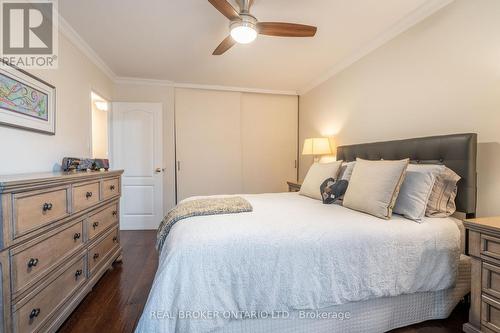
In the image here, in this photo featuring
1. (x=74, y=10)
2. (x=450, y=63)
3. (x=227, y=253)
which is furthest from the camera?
(x=74, y=10)

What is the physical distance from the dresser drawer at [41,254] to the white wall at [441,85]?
2.89 m

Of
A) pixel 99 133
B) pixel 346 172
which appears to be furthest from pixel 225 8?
pixel 99 133

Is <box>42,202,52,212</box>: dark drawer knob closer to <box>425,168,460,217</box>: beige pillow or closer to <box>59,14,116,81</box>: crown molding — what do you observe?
<box>59,14,116,81</box>: crown molding

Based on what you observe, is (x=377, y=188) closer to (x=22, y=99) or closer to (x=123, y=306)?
(x=123, y=306)

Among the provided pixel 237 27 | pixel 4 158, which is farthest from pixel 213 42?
pixel 4 158

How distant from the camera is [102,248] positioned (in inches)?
83.4

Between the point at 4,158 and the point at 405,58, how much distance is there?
3375 millimetres

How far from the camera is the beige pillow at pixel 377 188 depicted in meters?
1.62

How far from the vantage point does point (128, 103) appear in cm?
365

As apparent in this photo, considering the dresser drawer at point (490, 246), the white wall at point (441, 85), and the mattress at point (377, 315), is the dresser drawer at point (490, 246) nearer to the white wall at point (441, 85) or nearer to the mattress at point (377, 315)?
the mattress at point (377, 315)

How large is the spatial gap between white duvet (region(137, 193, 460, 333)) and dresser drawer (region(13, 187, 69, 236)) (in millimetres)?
695

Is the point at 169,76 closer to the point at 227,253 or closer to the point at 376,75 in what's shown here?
the point at 376,75

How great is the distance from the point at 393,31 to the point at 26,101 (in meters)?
3.28

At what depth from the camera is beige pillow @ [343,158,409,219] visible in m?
1.62
